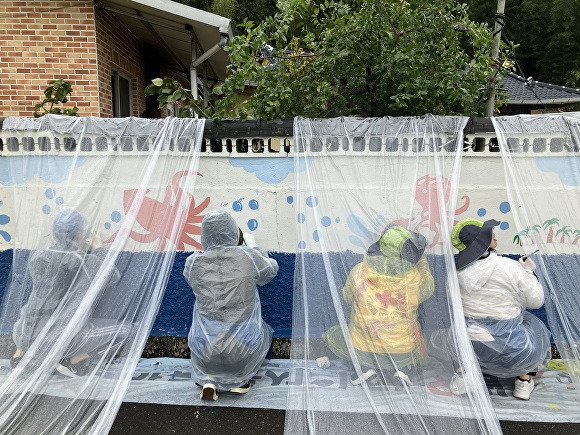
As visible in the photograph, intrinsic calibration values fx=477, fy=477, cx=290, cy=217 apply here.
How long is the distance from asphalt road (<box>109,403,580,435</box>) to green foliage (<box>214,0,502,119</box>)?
208 centimetres

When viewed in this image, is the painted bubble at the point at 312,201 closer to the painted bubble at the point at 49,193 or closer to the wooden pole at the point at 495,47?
the painted bubble at the point at 49,193

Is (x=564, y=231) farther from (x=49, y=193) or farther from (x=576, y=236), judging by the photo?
(x=49, y=193)

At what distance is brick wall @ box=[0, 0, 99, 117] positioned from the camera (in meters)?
5.05

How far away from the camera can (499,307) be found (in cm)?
295

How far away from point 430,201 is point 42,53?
4.43m

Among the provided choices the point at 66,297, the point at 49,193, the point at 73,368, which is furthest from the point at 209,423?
the point at 49,193

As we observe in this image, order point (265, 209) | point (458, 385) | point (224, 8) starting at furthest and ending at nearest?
point (224, 8), point (265, 209), point (458, 385)

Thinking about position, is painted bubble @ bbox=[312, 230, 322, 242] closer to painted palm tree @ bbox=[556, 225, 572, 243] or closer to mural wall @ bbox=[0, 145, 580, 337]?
mural wall @ bbox=[0, 145, 580, 337]

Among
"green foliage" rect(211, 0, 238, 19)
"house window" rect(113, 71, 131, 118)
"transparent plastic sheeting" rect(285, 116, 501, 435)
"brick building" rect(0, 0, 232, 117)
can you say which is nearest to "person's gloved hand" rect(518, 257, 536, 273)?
"transparent plastic sheeting" rect(285, 116, 501, 435)

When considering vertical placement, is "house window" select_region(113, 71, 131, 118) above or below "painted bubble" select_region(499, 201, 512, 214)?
above

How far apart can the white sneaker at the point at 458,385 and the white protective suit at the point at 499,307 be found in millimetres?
316

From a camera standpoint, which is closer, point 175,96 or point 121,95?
point 175,96

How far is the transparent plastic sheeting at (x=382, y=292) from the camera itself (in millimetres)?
2695

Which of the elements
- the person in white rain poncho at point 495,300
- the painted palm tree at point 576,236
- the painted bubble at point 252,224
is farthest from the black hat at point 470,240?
the painted bubble at point 252,224
